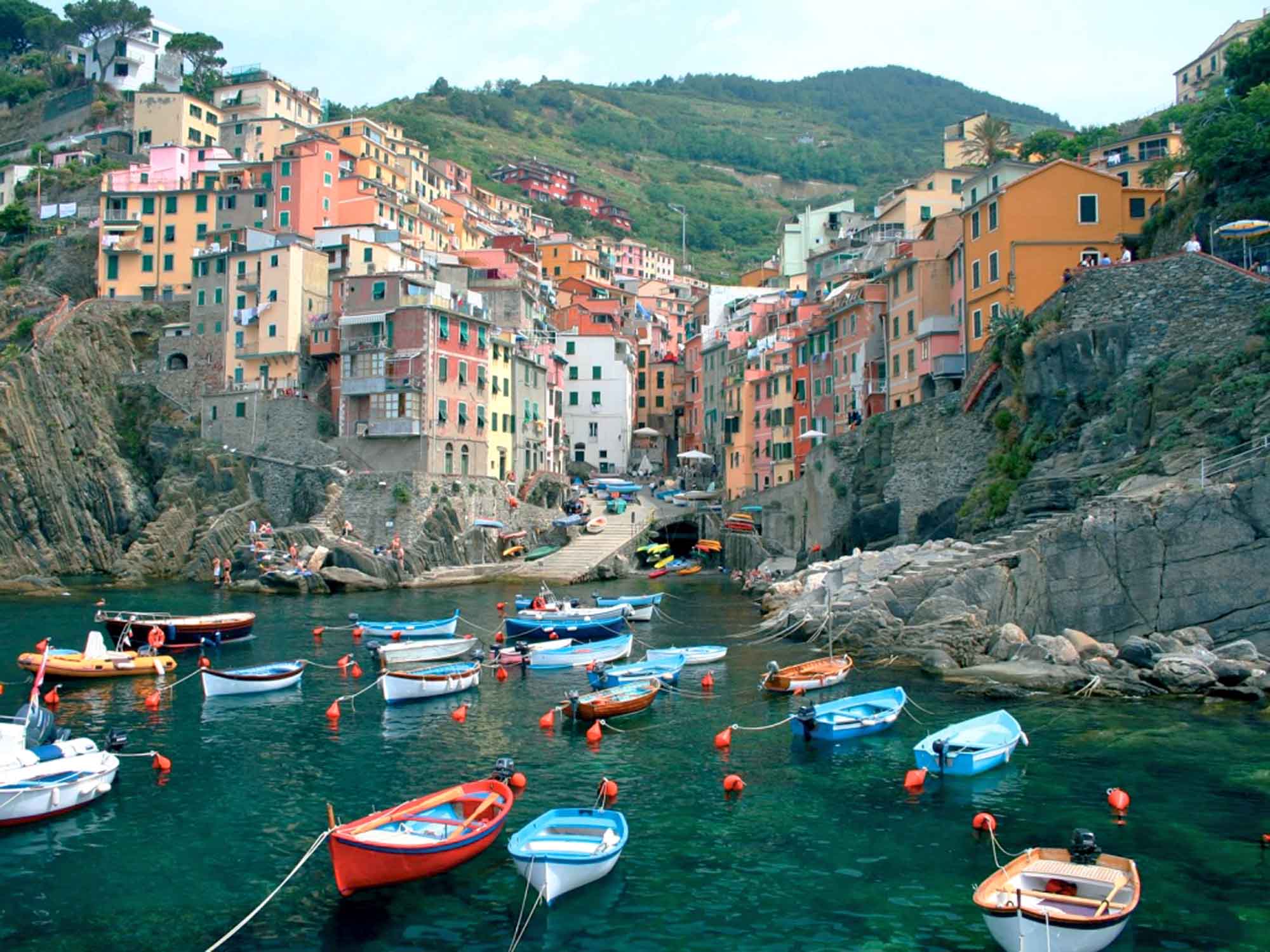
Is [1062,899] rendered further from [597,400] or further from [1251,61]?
[597,400]

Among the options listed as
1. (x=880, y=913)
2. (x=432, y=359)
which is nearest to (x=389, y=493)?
(x=432, y=359)

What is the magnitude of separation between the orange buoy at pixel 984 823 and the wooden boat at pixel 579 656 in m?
19.4

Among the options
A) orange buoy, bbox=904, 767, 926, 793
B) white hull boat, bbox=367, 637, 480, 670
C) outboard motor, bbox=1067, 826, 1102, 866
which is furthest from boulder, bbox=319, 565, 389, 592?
outboard motor, bbox=1067, 826, 1102, 866

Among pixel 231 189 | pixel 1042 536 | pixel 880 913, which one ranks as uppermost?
pixel 231 189

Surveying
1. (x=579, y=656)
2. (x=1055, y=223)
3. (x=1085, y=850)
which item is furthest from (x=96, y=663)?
(x=1055, y=223)

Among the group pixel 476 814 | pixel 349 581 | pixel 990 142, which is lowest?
pixel 476 814

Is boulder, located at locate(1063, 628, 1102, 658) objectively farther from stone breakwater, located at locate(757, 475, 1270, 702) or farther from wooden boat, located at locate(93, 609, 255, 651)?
wooden boat, located at locate(93, 609, 255, 651)

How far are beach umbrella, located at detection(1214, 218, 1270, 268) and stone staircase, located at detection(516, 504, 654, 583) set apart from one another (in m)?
39.8

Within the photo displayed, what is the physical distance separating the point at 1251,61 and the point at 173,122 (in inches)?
3676

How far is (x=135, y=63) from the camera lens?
124 meters

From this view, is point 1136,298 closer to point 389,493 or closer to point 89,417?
point 389,493

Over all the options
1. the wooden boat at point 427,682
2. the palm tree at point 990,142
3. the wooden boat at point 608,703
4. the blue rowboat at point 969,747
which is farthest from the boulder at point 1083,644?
the palm tree at point 990,142

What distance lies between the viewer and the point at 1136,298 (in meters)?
42.1

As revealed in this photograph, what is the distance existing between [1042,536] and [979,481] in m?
12.4
